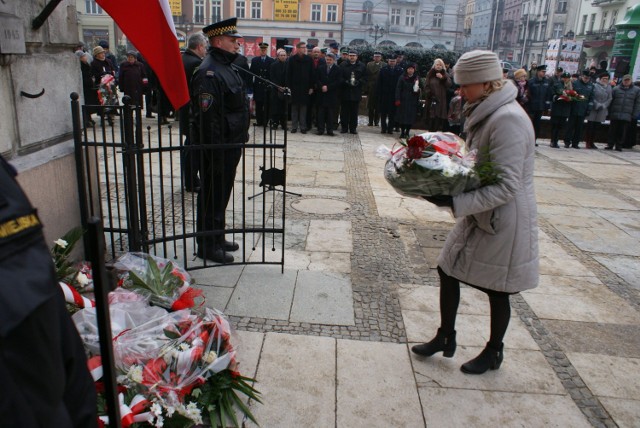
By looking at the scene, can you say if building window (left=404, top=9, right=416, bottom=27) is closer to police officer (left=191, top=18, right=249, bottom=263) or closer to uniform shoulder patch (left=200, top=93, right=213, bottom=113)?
police officer (left=191, top=18, right=249, bottom=263)

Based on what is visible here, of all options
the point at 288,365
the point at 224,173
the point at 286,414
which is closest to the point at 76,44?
the point at 224,173

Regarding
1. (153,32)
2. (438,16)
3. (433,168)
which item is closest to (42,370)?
(433,168)

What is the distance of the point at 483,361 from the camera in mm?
3150

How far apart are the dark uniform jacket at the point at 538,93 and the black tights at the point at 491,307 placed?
10.1m

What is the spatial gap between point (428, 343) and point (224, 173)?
2.18 metres

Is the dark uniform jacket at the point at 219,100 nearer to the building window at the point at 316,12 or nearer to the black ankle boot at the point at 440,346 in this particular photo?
the black ankle boot at the point at 440,346

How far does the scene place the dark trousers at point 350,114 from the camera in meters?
12.3

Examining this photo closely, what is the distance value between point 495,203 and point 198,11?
54.8 m

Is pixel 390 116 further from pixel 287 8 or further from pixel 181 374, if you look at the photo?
pixel 287 8

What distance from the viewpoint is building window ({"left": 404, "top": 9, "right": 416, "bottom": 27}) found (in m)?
57.9

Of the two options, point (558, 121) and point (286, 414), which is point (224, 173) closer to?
point (286, 414)

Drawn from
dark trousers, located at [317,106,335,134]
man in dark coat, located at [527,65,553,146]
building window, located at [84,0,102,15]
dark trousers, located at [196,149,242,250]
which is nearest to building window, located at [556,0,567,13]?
building window, located at [84,0,102,15]

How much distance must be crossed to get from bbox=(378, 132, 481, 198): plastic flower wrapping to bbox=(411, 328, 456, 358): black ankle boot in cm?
99

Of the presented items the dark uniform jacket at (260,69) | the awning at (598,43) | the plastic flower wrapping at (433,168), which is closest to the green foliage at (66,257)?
the plastic flower wrapping at (433,168)
